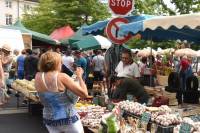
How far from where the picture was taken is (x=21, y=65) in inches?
621

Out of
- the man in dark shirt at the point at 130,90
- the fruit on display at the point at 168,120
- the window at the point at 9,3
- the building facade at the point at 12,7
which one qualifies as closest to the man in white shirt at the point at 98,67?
the man in dark shirt at the point at 130,90

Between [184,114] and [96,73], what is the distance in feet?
35.5

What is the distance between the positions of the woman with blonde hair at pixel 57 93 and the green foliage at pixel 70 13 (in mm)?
36715

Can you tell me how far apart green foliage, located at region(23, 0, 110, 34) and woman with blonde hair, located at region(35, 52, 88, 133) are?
3671cm

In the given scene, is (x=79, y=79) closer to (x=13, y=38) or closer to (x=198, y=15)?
(x=198, y=15)

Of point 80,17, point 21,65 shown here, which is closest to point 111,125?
point 21,65

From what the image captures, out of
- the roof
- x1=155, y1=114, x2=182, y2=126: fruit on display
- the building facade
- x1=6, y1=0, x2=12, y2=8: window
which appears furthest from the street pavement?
the building facade

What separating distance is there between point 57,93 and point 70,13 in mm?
38104

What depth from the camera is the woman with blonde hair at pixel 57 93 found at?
491cm

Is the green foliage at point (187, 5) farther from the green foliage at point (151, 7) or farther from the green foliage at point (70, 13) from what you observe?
the green foliage at point (70, 13)

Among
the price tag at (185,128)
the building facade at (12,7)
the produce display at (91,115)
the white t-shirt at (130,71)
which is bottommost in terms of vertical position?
the produce display at (91,115)

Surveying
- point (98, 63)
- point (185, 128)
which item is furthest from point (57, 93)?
point (98, 63)

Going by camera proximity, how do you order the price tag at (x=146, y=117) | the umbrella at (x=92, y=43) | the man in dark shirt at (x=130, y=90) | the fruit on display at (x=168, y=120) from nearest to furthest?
1. the fruit on display at (x=168, y=120)
2. the price tag at (x=146, y=117)
3. the man in dark shirt at (x=130, y=90)
4. the umbrella at (x=92, y=43)

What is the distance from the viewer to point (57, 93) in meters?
4.93
